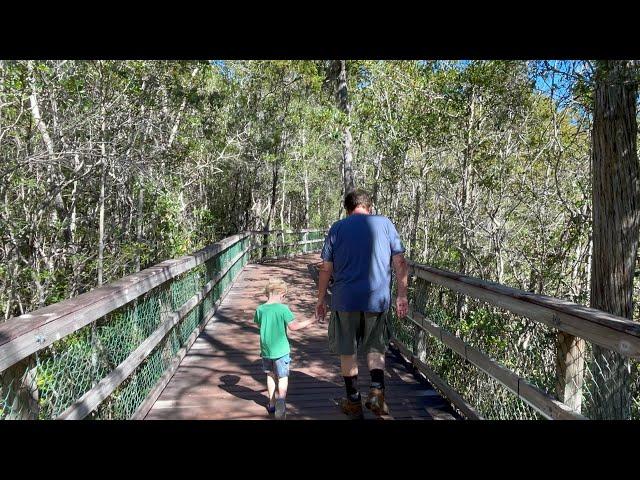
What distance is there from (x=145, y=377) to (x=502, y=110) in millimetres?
7151

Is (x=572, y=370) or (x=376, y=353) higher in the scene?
(x=572, y=370)

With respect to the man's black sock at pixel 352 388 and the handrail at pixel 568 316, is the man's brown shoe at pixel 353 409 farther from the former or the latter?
the handrail at pixel 568 316

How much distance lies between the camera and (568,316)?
2312 millimetres

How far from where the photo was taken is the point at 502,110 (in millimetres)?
8203

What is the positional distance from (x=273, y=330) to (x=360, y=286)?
0.73m

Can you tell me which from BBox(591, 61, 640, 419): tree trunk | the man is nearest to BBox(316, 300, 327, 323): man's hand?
the man

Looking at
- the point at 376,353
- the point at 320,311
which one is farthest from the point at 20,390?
the point at 376,353

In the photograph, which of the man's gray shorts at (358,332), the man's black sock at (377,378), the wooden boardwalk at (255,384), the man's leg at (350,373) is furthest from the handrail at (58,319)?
the man's black sock at (377,378)

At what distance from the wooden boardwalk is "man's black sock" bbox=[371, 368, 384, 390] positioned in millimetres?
298

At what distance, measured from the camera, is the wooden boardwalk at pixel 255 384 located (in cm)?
374

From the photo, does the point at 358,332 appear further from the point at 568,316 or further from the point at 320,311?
the point at 568,316
